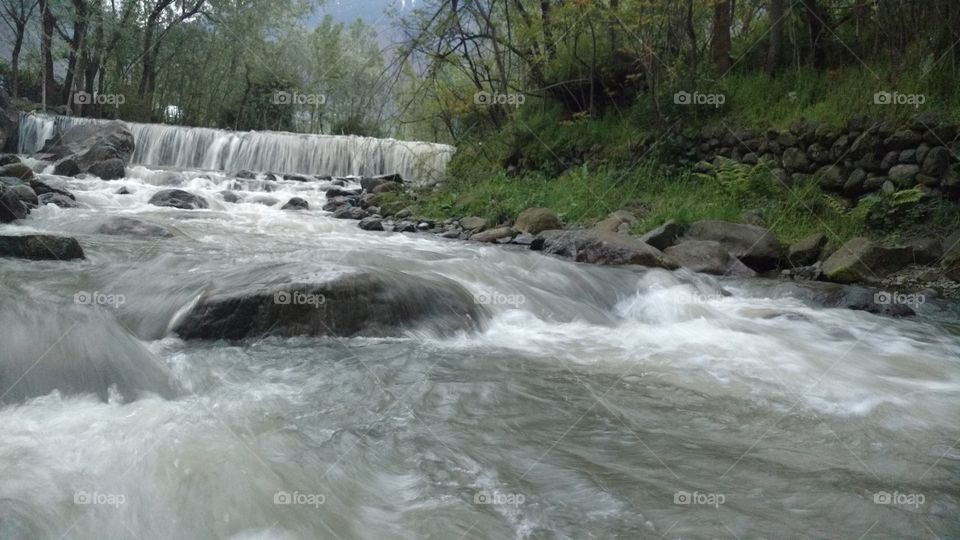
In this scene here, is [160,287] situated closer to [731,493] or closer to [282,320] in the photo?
[282,320]

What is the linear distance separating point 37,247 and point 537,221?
247 inches

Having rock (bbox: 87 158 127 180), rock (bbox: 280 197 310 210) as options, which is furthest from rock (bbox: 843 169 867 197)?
rock (bbox: 87 158 127 180)

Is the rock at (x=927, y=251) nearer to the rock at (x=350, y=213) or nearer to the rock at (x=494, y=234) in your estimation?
the rock at (x=494, y=234)

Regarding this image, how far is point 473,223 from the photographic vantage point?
1088 cm

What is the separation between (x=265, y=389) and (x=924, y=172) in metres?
7.87

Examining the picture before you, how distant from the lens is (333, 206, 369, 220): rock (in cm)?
1255

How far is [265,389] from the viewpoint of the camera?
147 inches

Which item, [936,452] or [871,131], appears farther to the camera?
[871,131]

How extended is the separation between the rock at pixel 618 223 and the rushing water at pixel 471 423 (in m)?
3.73

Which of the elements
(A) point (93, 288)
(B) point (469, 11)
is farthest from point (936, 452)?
(B) point (469, 11)

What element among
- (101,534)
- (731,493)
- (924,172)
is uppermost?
(924,172)

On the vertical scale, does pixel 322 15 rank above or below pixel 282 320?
above

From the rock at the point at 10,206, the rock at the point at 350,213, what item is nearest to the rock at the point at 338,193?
the rock at the point at 350,213

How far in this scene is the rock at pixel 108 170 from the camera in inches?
567
